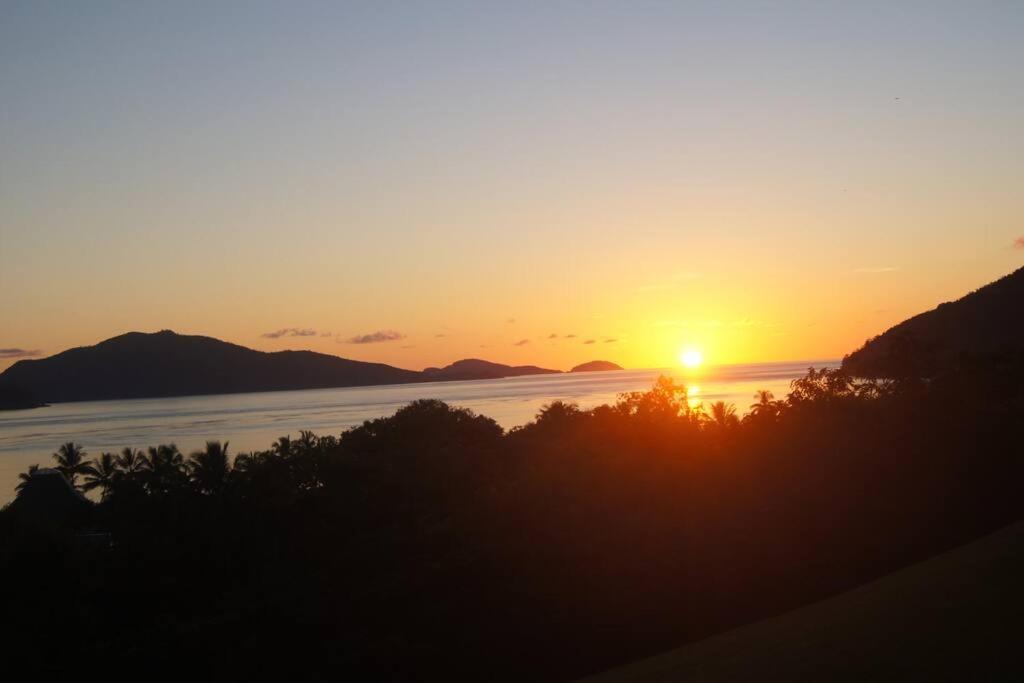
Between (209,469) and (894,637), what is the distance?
98.7 ft

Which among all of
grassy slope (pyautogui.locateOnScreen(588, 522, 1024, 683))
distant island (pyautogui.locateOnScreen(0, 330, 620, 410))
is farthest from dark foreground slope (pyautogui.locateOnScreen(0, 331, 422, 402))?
grassy slope (pyautogui.locateOnScreen(588, 522, 1024, 683))

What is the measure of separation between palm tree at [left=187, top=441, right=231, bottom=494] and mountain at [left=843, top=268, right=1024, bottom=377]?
40.5 m

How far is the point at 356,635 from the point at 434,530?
461 centimetres

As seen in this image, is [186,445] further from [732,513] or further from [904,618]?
[904,618]

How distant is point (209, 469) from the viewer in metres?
34.6

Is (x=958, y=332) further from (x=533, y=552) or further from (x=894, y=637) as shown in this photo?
(x=894, y=637)

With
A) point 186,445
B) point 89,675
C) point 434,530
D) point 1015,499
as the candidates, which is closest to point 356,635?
point 89,675

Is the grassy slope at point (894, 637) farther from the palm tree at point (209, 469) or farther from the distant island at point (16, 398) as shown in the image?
the distant island at point (16, 398)

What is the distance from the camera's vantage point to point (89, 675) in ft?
37.8

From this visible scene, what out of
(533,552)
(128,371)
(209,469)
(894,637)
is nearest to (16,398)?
(128,371)

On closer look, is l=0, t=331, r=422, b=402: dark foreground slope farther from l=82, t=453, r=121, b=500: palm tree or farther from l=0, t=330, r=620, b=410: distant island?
l=82, t=453, r=121, b=500: palm tree

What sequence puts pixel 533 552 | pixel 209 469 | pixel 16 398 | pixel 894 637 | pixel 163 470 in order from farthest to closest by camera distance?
pixel 16 398, pixel 209 469, pixel 163 470, pixel 533 552, pixel 894 637

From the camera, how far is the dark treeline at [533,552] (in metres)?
12.2

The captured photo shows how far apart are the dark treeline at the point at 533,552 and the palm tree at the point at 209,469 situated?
807 centimetres
